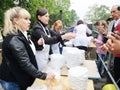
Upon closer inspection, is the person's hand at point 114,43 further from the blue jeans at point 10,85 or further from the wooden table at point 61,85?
the blue jeans at point 10,85

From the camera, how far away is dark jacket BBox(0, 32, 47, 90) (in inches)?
113

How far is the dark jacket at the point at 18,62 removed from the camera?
288 centimetres

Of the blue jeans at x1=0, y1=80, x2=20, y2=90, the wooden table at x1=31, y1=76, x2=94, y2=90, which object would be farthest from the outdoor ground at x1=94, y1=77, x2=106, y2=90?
the blue jeans at x1=0, y1=80, x2=20, y2=90

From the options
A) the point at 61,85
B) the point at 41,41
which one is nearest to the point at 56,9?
the point at 41,41

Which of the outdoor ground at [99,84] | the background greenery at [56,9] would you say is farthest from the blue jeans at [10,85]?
the background greenery at [56,9]

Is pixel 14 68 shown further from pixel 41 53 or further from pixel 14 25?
pixel 41 53

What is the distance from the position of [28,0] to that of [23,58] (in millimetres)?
14926

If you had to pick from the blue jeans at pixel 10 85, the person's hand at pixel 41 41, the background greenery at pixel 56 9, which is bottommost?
the background greenery at pixel 56 9

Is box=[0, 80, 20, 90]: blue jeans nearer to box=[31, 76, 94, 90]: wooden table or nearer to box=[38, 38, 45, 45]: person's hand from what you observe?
box=[31, 76, 94, 90]: wooden table

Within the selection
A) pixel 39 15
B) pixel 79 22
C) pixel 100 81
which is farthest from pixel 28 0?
pixel 39 15

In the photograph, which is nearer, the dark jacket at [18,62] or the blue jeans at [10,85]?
the dark jacket at [18,62]

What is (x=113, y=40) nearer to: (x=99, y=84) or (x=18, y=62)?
(x=18, y=62)

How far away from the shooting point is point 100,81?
21.3 feet

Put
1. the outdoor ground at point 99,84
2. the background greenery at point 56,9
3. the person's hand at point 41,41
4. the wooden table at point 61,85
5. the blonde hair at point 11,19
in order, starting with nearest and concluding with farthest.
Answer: the wooden table at point 61,85 < the blonde hair at point 11,19 < the person's hand at point 41,41 < the outdoor ground at point 99,84 < the background greenery at point 56,9
